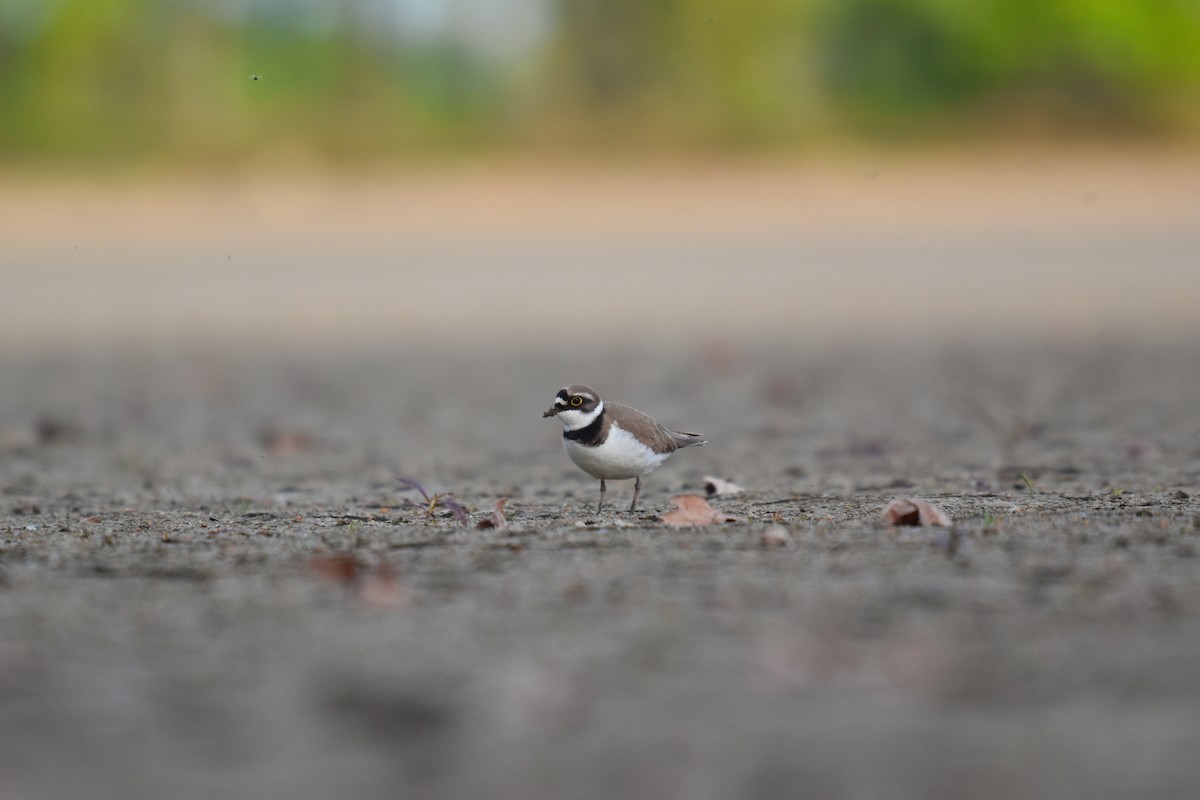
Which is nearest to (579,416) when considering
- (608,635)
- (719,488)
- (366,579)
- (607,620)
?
(719,488)

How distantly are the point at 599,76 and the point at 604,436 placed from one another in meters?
25.5

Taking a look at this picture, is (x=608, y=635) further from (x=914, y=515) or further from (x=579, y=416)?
(x=579, y=416)

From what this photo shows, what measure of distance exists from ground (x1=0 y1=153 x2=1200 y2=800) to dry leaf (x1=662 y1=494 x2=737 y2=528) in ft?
0.25

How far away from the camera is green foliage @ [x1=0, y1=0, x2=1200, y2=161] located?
27.3 meters

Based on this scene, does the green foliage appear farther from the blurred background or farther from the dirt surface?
the dirt surface

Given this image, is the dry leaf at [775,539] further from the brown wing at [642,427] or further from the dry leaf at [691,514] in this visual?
Result: the brown wing at [642,427]

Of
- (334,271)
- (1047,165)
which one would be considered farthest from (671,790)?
(1047,165)

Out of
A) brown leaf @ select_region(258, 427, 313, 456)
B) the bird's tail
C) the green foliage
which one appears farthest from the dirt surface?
the green foliage

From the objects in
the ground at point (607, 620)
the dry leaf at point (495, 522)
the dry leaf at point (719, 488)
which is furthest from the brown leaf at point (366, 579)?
the dry leaf at point (719, 488)

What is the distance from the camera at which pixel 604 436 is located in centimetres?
470

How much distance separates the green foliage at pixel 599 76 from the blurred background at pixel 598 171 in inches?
2.6

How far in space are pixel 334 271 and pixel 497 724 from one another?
16.5 metres

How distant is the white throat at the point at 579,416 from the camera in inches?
188

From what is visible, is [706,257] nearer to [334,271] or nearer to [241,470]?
[334,271]
